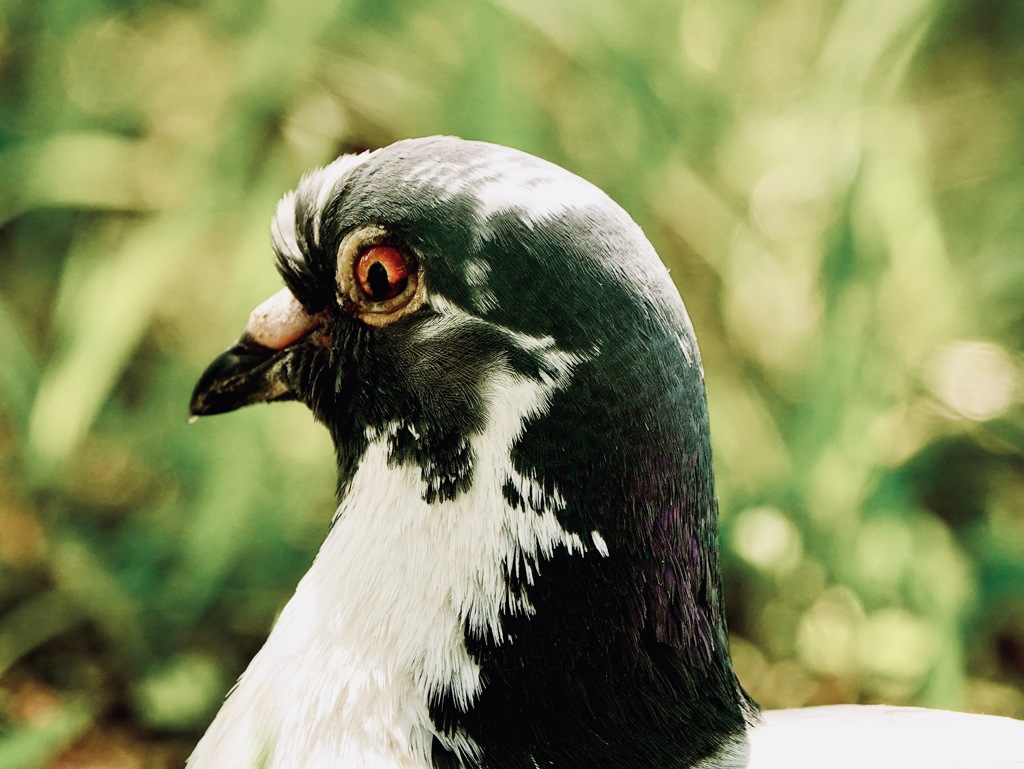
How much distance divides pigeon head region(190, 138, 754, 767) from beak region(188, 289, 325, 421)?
6.1 inches

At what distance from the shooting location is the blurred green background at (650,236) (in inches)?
75.0

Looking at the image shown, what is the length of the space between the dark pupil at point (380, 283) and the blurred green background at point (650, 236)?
960 millimetres

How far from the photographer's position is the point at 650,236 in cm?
233

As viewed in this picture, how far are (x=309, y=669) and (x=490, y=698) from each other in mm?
190

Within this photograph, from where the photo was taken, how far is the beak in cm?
120

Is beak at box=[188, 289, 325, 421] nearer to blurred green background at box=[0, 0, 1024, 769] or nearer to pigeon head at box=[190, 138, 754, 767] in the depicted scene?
pigeon head at box=[190, 138, 754, 767]

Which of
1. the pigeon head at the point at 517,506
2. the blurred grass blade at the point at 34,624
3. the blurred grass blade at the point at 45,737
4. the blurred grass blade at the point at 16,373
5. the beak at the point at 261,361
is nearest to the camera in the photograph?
the pigeon head at the point at 517,506

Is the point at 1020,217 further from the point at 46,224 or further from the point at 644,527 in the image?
the point at 46,224

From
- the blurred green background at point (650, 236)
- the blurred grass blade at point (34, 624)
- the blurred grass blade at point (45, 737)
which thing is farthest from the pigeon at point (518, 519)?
the blurred grass blade at point (34, 624)

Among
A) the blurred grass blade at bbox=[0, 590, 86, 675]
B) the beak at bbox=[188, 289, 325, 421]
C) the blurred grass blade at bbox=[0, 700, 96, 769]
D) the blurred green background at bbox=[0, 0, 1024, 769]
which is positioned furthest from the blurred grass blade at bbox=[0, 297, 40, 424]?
the beak at bbox=[188, 289, 325, 421]

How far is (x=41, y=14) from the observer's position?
7.66 ft

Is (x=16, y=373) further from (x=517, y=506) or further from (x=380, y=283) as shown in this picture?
(x=517, y=506)

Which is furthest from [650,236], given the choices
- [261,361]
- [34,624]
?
[34,624]

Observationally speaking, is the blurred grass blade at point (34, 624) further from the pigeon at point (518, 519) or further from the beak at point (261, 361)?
the pigeon at point (518, 519)
